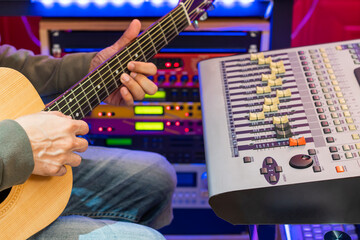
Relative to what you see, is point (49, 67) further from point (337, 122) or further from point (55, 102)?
point (337, 122)

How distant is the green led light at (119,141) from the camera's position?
1.29 metres

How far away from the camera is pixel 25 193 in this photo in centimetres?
75

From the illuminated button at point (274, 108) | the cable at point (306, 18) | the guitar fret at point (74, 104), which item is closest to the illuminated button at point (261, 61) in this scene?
the illuminated button at point (274, 108)

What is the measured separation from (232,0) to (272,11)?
4.3 inches

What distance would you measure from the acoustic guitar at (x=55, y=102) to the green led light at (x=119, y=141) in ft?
1.37

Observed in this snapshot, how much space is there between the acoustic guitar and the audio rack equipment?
0.44 ft

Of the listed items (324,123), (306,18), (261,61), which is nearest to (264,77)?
(261,61)

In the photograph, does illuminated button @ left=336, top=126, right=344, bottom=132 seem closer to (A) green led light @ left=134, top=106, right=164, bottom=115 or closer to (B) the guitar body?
(B) the guitar body

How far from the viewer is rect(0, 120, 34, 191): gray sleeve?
66 cm

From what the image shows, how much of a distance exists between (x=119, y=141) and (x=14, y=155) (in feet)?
2.10

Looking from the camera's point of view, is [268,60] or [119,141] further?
[119,141]

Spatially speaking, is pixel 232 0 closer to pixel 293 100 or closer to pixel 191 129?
pixel 191 129

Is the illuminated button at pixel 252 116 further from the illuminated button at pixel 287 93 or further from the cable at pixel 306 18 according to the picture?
the cable at pixel 306 18

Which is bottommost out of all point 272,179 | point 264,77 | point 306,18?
point 272,179
